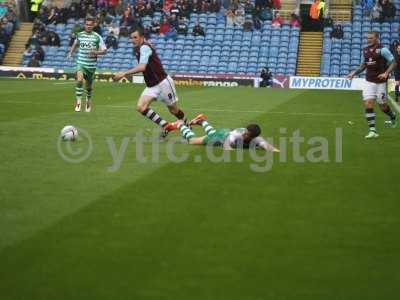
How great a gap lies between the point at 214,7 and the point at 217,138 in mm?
34314

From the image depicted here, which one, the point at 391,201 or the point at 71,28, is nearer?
the point at 391,201

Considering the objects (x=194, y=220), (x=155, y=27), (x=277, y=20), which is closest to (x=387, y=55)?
(x=194, y=220)

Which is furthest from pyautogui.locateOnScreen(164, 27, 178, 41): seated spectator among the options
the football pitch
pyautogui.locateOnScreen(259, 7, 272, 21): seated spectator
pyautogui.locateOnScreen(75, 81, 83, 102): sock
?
the football pitch

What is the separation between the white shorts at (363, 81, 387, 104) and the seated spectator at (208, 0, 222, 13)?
31029 millimetres

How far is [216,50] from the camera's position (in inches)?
1737

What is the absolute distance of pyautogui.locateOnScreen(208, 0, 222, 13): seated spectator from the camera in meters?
45.5

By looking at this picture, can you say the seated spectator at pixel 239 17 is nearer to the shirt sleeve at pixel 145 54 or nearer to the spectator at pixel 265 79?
the spectator at pixel 265 79

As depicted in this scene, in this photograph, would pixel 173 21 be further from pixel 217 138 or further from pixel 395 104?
pixel 217 138

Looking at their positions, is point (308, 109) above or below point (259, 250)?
below

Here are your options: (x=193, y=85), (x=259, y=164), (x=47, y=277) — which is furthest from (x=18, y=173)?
(x=193, y=85)

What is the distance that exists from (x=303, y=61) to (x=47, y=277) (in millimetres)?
38959

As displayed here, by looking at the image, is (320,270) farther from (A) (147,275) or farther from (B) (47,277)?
(B) (47,277)

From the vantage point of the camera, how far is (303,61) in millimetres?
43094

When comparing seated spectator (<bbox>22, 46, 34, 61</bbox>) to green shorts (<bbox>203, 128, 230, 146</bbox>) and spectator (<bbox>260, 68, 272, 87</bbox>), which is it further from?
green shorts (<bbox>203, 128, 230, 146</bbox>)
